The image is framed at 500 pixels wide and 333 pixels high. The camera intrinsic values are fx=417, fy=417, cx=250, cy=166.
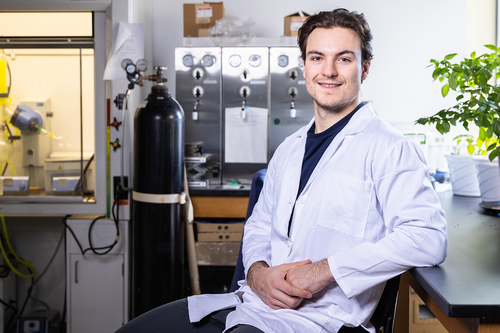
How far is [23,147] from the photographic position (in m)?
2.62

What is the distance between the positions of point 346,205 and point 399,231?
16 centimetres

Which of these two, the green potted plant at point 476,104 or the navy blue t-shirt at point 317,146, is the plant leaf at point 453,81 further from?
the navy blue t-shirt at point 317,146

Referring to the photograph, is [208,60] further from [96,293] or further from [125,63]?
[96,293]

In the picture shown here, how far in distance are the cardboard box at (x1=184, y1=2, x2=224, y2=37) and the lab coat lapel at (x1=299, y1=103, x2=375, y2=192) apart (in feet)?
6.54

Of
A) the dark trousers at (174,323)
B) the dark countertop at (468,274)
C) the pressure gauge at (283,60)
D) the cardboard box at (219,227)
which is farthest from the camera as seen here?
the pressure gauge at (283,60)

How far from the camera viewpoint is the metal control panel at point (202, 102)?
290 centimetres

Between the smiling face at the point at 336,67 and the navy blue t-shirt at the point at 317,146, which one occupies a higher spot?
the smiling face at the point at 336,67

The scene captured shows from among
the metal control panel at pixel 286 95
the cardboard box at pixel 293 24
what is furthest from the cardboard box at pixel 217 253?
the cardboard box at pixel 293 24

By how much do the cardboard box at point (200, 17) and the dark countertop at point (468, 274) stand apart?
A: 2.11 metres

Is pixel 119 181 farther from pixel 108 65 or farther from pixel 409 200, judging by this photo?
pixel 409 200

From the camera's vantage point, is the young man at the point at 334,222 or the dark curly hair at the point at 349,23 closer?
the young man at the point at 334,222

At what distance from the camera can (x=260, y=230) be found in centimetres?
143

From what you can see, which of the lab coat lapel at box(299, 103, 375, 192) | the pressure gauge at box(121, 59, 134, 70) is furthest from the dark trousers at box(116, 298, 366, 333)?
the pressure gauge at box(121, 59, 134, 70)

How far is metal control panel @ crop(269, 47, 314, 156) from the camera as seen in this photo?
2879 mm
